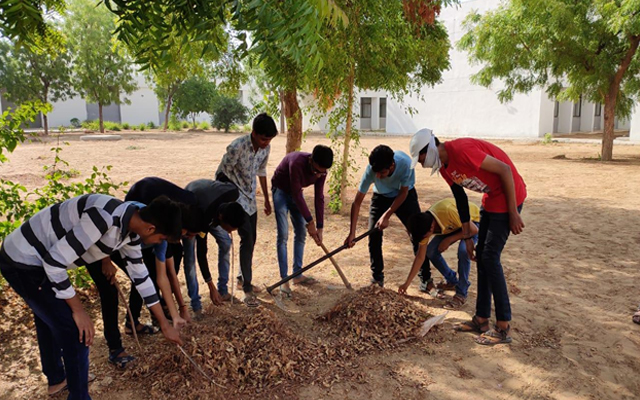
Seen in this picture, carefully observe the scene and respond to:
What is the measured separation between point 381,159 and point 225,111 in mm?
29544

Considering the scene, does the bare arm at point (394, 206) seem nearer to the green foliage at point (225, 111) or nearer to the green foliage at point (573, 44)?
the green foliage at point (573, 44)

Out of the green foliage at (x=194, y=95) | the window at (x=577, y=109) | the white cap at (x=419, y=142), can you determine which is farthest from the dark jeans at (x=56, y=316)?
the green foliage at (x=194, y=95)

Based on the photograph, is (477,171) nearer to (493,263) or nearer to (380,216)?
(493,263)

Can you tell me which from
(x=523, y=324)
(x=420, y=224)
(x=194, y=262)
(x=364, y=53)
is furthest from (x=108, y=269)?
(x=364, y=53)

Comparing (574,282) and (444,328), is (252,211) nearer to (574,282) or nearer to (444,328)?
(444,328)

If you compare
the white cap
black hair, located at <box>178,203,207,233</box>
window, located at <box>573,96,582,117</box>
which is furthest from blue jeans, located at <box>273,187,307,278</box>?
window, located at <box>573,96,582,117</box>

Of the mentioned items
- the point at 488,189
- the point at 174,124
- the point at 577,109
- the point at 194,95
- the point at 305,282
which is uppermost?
the point at 194,95

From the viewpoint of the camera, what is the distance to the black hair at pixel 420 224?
3.64m

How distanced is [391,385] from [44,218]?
7.01ft

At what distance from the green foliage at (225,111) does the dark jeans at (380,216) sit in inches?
1123

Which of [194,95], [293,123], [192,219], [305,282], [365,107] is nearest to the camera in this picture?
[192,219]

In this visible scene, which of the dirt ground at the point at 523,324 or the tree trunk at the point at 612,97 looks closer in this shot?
the dirt ground at the point at 523,324

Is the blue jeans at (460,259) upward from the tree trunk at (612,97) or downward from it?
downward

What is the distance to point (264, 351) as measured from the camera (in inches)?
118
